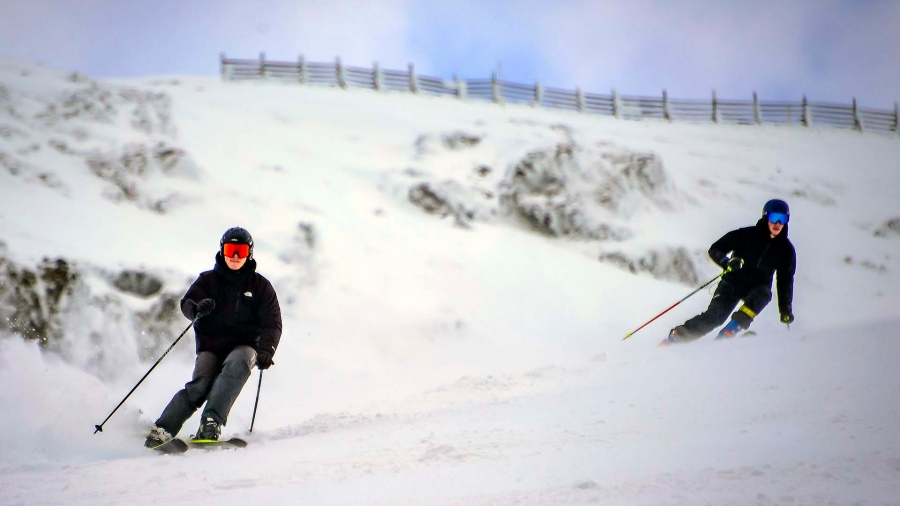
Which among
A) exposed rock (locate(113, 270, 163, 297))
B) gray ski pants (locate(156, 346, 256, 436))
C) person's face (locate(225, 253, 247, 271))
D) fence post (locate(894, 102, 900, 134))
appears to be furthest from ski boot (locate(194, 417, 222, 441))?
fence post (locate(894, 102, 900, 134))

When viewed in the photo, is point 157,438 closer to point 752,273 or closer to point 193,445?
point 193,445

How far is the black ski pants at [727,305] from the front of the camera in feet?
23.6

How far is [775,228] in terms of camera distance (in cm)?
698

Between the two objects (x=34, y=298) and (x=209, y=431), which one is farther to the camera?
(x=34, y=298)

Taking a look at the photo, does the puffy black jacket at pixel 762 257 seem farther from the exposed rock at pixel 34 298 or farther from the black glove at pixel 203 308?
the exposed rock at pixel 34 298

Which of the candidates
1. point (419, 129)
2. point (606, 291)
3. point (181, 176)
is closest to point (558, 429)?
point (606, 291)

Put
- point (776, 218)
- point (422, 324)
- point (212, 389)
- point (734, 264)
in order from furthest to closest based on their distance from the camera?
1. point (422, 324)
2. point (734, 264)
3. point (776, 218)
4. point (212, 389)

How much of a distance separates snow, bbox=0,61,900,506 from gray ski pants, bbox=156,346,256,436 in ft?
0.97

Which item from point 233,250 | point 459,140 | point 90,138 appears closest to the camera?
point 233,250

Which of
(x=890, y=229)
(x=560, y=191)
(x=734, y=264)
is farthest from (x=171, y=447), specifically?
(x=890, y=229)

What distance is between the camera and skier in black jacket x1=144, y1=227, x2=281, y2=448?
15.2 feet

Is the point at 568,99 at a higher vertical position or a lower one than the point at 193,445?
higher

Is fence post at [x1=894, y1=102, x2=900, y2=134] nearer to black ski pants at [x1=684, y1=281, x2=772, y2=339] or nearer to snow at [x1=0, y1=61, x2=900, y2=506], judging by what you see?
snow at [x1=0, y1=61, x2=900, y2=506]

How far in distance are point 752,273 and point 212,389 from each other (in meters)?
5.38
